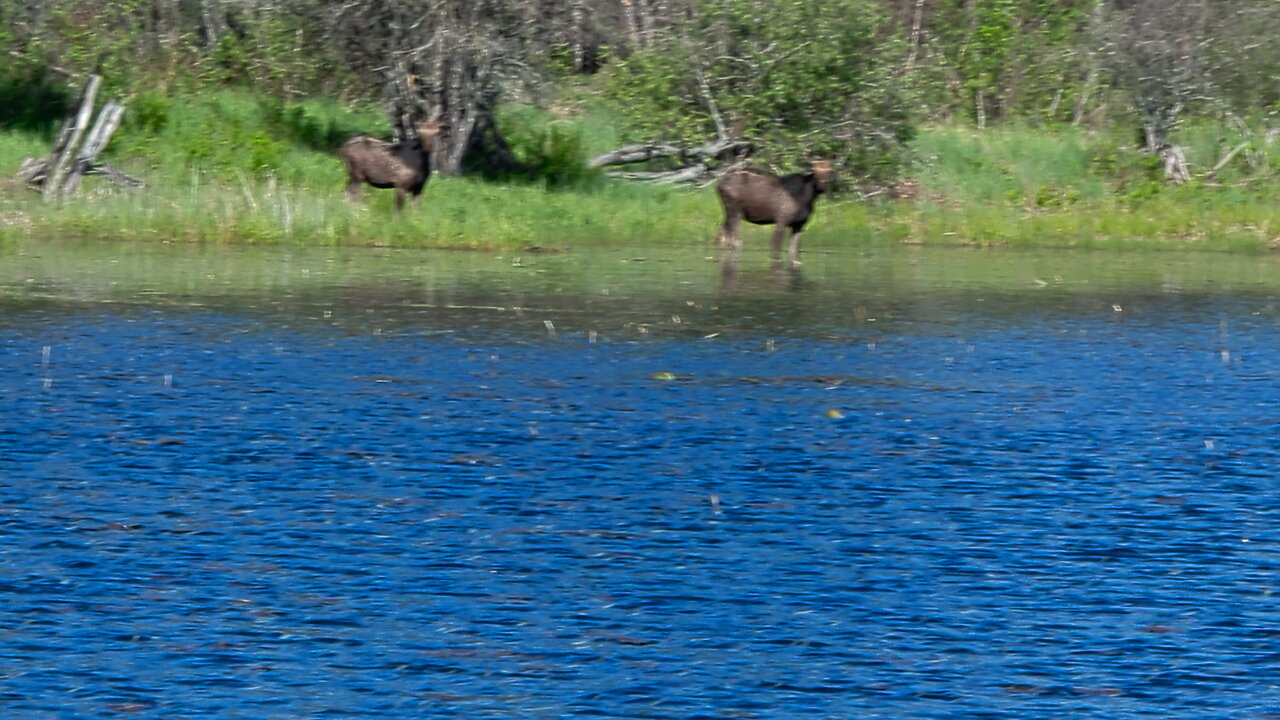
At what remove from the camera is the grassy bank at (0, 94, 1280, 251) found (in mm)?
30328

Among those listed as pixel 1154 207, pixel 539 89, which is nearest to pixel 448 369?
pixel 539 89

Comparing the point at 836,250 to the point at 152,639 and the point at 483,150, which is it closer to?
the point at 483,150

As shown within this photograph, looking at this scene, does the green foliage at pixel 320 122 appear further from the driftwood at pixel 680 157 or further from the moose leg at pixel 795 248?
the moose leg at pixel 795 248

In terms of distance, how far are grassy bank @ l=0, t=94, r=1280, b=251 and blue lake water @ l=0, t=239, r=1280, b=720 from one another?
27.2 ft

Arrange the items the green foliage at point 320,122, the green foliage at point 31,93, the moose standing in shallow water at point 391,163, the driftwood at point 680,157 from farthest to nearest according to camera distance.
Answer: the green foliage at point 31,93 → the green foliage at point 320,122 → the driftwood at point 680,157 → the moose standing in shallow water at point 391,163

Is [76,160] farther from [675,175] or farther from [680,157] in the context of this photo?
[680,157]

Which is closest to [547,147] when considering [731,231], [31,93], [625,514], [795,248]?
[731,231]

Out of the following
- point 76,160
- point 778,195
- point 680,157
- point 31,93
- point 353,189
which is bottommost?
point 353,189

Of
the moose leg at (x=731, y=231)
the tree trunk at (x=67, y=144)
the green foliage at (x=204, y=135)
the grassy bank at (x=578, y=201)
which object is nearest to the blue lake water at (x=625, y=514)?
the grassy bank at (x=578, y=201)

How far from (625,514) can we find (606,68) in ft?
99.7

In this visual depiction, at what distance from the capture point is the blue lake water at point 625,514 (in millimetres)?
8469

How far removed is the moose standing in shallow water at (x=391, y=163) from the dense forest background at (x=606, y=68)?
2.44 meters

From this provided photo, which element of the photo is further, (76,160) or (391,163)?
(76,160)

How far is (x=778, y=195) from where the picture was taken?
30688 mm
